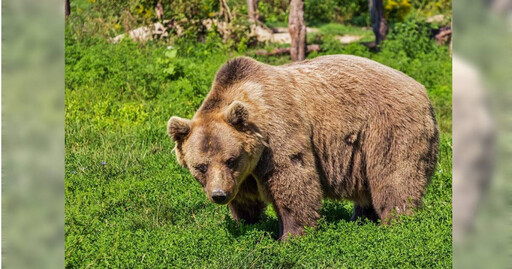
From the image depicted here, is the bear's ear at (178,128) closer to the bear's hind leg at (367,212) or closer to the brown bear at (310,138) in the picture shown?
the brown bear at (310,138)

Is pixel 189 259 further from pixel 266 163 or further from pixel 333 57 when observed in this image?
pixel 333 57

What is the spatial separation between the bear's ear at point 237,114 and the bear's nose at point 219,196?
1.96 ft

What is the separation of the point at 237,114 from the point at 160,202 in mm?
1684

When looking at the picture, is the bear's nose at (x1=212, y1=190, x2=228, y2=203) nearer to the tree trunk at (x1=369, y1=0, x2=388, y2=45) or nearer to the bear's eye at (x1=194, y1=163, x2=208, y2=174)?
the bear's eye at (x1=194, y1=163, x2=208, y2=174)

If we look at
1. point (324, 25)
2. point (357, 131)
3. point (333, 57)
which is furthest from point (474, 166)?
point (324, 25)

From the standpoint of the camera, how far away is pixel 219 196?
4.70 meters

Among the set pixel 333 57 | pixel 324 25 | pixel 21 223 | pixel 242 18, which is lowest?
pixel 324 25

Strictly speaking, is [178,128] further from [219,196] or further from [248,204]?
[248,204]

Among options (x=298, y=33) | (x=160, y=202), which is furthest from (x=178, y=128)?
(x=298, y=33)

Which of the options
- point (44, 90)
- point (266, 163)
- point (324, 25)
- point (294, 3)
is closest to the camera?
point (44, 90)

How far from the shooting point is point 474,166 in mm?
938

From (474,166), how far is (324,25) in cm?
1914

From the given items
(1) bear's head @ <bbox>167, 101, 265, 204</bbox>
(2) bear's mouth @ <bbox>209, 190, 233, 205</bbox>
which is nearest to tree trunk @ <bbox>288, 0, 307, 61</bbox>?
(1) bear's head @ <bbox>167, 101, 265, 204</bbox>

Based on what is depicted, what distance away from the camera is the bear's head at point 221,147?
4.82 metres
